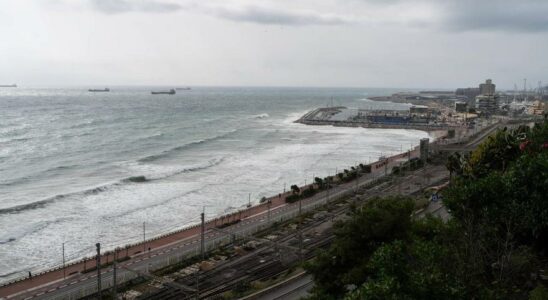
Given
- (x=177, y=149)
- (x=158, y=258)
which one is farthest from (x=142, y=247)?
(x=177, y=149)

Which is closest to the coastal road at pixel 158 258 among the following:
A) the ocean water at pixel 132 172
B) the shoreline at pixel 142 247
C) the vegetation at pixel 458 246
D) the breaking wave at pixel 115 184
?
the shoreline at pixel 142 247

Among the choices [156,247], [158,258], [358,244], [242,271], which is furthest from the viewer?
[156,247]

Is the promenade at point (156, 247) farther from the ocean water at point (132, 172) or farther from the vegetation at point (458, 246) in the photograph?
the vegetation at point (458, 246)

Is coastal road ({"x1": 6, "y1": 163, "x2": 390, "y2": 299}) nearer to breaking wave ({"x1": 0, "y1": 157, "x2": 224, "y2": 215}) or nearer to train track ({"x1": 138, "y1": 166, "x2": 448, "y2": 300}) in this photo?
train track ({"x1": 138, "y1": 166, "x2": 448, "y2": 300})

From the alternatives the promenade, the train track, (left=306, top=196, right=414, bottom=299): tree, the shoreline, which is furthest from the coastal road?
(left=306, top=196, right=414, bottom=299): tree

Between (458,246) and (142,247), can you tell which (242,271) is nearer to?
(142,247)

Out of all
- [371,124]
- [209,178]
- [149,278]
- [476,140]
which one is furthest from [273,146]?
[149,278]
